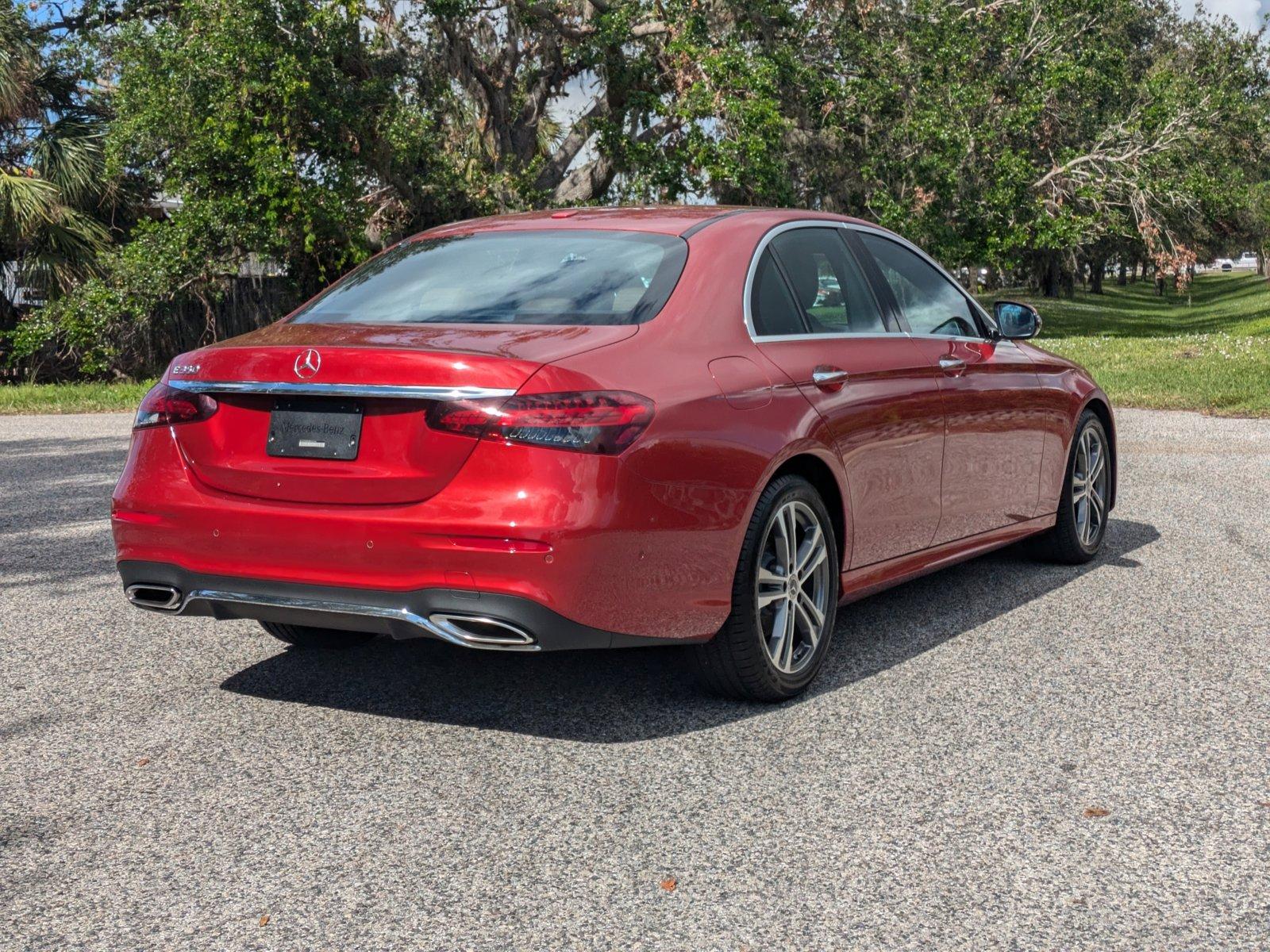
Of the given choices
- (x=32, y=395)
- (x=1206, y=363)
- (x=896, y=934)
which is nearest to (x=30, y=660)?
(x=896, y=934)

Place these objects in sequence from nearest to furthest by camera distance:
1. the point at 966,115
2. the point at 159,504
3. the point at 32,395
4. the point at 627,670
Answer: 1. the point at 159,504
2. the point at 627,670
3. the point at 32,395
4. the point at 966,115

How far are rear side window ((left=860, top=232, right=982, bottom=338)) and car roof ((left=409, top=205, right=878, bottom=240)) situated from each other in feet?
1.48

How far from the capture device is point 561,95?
1036 inches

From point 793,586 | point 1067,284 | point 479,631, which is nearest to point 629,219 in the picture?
point 793,586

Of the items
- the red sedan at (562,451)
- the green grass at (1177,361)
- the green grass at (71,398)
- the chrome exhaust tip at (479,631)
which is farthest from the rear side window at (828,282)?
the green grass at (71,398)

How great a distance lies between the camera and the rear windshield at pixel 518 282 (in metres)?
4.69

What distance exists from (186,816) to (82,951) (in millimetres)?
809

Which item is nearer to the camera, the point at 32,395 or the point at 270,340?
the point at 270,340

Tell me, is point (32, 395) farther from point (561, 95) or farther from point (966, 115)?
point (966, 115)

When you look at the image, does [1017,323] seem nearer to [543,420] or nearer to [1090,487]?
[1090,487]

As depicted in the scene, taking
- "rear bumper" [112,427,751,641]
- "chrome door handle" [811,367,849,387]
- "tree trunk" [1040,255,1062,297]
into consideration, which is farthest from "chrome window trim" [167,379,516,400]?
"tree trunk" [1040,255,1062,297]

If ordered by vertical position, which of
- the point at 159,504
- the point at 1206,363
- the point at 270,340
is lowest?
the point at 1206,363

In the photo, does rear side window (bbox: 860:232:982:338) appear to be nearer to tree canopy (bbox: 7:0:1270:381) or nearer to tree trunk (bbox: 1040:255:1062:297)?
tree canopy (bbox: 7:0:1270:381)

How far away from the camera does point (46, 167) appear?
22484 mm
